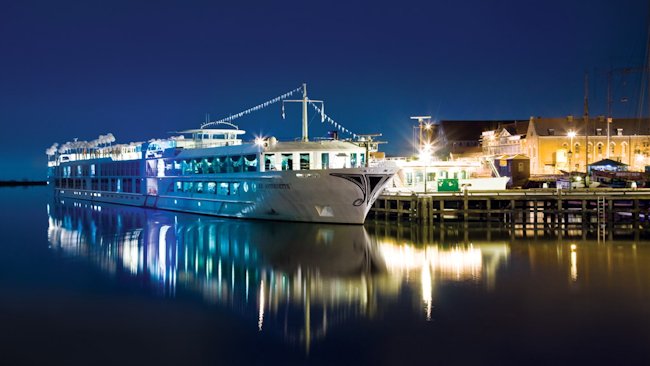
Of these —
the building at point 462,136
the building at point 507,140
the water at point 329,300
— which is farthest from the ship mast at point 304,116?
the building at point 462,136

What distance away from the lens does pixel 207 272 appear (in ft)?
82.3

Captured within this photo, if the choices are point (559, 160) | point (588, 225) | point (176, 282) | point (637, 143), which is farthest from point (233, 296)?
point (637, 143)

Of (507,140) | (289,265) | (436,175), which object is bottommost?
(289,265)

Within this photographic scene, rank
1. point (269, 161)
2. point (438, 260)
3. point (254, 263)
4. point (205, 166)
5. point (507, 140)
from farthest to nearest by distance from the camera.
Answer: point (507, 140)
point (205, 166)
point (269, 161)
point (254, 263)
point (438, 260)

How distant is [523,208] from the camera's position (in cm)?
3856

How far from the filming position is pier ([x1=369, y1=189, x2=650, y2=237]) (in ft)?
122

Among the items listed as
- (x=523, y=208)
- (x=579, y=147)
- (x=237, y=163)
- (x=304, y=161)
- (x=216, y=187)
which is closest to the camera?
(x=304, y=161)

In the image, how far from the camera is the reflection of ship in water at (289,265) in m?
18.9

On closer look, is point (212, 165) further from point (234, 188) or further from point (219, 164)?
point (234, 188)

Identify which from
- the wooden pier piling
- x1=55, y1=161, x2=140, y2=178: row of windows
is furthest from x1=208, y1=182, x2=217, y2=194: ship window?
x1=55, y1=161, x2=140, y2=178: row of windows

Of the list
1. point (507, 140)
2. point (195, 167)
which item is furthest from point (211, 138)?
point (507, 140)

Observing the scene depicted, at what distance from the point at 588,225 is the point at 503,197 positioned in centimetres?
543

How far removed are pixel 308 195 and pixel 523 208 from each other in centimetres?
1356

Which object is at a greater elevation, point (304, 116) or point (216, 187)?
point (304, 116)
